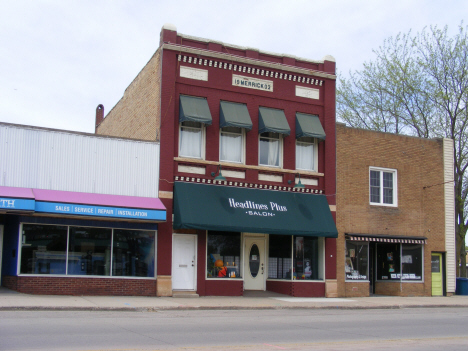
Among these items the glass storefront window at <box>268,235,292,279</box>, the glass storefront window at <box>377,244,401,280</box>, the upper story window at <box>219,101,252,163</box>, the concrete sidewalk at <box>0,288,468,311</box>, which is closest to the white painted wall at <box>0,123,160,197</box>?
the upper story window at <box>219,101,252,163</box>

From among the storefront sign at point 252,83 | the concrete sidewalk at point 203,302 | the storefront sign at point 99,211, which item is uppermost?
the storefront sign at point 252,83

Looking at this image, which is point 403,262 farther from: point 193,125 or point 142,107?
point 142,107

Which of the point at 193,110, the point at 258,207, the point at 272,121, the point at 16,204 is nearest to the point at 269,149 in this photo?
the point at 272,121

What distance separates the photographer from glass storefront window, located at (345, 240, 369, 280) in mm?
22953

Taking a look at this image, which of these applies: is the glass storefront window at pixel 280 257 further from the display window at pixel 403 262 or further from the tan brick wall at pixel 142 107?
the tan brick wall at pixel 142 107

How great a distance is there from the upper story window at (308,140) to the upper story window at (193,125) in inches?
158

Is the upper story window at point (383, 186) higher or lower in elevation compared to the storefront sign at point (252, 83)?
lower

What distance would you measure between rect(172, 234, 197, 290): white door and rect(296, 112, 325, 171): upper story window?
18.3 feet

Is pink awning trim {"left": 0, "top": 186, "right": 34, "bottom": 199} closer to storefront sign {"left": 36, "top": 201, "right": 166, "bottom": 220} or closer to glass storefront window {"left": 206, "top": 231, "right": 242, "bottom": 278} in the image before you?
storefront sign {"left": 36, "top": 201, "right": 166, "bottom": 220}

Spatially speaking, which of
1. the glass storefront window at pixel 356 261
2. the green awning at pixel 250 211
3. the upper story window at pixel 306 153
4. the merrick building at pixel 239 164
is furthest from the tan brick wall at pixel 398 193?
the green awning at pixel 250 211

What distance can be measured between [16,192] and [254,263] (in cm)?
972

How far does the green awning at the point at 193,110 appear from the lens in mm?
20016

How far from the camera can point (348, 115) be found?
36969 millimetres

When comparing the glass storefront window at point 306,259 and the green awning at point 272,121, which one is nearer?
the green awning at point 272,121
